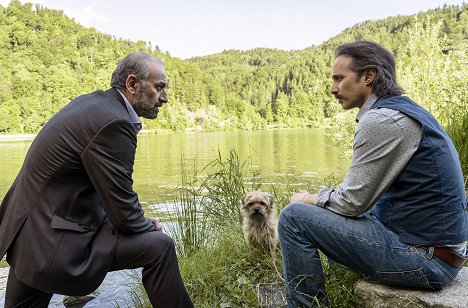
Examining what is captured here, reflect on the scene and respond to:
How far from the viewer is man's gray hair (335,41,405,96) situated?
7.29 feet

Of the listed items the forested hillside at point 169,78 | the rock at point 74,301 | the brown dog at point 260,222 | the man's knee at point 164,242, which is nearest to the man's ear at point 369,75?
the man's knee at point 164,242

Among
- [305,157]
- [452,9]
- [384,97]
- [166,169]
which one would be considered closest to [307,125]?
[452,9]

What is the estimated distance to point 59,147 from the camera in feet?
6.82

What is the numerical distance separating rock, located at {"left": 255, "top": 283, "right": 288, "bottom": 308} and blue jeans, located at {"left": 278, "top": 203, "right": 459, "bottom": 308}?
683 millimetres

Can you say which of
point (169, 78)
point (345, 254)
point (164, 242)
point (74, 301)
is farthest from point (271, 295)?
point (169, 78)

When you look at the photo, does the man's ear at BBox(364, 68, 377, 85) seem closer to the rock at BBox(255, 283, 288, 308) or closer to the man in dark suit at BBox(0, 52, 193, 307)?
the man in dark suit at BBox(0, 52, 193, 307)

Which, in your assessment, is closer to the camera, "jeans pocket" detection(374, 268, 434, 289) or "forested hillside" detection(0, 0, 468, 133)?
"jeans pocket" detection(374, 268, 434, 289)

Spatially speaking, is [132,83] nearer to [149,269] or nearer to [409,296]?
[149,269]

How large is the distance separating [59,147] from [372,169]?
5.20ft

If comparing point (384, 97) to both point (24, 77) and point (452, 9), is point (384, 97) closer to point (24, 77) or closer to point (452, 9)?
point (24, 77)

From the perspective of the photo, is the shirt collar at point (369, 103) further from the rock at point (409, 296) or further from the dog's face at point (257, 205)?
the dog's face at point (257, 205)

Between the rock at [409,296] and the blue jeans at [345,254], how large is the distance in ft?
0.13

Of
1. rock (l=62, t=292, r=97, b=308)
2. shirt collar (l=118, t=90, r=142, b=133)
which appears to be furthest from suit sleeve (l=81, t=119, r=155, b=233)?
rock (l=62, t=292, r=97, b=308)

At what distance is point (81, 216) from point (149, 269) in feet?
1.55
